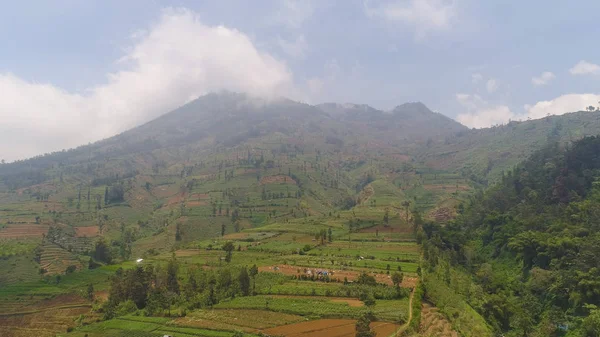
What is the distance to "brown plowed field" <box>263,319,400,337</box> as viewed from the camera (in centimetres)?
3900

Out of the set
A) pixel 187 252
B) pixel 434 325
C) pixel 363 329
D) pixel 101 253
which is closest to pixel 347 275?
pixel 434 325

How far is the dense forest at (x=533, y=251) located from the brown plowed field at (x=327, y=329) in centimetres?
1064

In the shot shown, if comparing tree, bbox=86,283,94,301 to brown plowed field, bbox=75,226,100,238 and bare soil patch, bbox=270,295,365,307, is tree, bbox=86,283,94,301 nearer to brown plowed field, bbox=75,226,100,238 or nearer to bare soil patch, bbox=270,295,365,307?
bare soil patch, bbox=270,295,365,307

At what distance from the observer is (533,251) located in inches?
2403

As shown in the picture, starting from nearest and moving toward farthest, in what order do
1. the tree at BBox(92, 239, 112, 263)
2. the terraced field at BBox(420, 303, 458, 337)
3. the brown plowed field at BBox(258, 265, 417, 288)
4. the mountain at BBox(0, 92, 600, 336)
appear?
the terraced field at BBox(420, 303, 458, 337) < the mountain at BBox(0, 92, 600, 336) < the brown plowed field at BBox(258, 265, 417, 288) < the tree at BBox(92, 239, 112, 263)

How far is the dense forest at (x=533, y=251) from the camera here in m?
45.8

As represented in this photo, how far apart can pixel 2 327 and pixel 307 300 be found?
133ft

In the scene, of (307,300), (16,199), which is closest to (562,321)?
(307,300)

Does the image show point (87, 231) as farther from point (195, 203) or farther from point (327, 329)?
point (327, 329)

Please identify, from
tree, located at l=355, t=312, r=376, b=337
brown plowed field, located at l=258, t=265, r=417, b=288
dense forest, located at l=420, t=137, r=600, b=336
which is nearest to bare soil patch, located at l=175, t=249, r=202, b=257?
brown plowed field, located at l=258, t=265, r=417, b=288

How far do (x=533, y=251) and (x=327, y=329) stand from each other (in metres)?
38.5

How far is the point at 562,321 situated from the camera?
44562 millimetres

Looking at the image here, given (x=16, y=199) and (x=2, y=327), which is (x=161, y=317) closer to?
(x=2, y=327)

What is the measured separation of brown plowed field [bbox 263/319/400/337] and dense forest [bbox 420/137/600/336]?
419 inches
